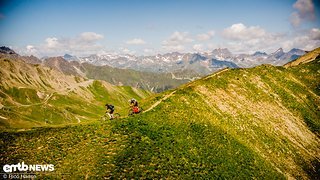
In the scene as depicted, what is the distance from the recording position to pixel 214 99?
59.5 metres

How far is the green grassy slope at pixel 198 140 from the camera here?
35125 millimetres

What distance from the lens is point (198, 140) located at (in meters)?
43.8

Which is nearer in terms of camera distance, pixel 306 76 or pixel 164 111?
pixel 164 111

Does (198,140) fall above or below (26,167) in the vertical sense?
below

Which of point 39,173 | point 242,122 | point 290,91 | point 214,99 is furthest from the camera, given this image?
point 290,91

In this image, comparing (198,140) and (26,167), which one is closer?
(26,167)

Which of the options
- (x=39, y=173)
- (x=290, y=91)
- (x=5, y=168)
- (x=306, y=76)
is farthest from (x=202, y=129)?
(x=306, y=76)

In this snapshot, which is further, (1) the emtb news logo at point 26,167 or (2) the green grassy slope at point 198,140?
(2) the green grassy slope at point 198,140

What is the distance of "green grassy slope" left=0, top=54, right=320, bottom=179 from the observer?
115 feet

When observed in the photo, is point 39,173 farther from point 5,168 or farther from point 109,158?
point 109,158

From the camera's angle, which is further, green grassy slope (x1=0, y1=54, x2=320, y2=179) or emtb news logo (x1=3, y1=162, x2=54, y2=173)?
green grassy slope (x1=0, y1=54, x2=320, y2=179)

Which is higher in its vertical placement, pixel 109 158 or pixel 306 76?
pixel 306 76

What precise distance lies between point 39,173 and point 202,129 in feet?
89.5

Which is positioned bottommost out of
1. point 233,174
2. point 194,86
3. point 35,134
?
point 233,174
